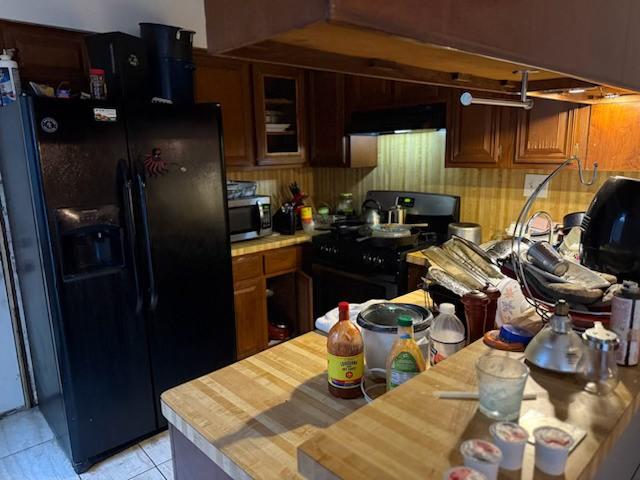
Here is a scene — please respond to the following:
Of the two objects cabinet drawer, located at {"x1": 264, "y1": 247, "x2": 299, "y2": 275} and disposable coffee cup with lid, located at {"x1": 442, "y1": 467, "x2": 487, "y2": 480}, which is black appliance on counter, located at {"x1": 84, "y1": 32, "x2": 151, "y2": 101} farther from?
disposable coffee cup with lid, located at {"x1": 442, "y1": 467, "x2": 487, "y2": 480}

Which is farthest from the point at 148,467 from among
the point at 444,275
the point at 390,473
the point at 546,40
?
the point at 546,40

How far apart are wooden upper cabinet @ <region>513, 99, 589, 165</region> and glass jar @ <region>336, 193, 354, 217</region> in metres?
1.42

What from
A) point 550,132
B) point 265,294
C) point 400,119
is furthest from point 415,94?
point 265,294

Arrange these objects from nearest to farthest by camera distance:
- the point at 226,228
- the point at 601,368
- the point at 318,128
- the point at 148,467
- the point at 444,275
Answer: the point at 601,368
the point at 444,275
the point at 148,467
the point at 226,228
the point at 318,128

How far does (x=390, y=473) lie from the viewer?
688mm

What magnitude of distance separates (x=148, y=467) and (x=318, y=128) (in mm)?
2525

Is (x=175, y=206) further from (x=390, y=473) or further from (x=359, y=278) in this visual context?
(x=390, y=473)

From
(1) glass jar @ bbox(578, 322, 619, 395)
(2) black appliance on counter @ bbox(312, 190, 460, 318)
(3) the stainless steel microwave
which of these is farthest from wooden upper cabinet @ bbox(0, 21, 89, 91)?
(1) glass jar @ bbox(578, 322, 619, 395)

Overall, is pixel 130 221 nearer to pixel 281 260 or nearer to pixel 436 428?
pixel 281 260

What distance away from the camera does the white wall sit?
2244 millimetres

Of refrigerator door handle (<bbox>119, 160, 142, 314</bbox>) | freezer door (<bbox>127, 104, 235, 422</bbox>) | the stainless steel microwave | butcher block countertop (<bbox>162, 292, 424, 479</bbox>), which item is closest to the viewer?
butcher block countertop (<bbox>162, 292, 424, 479</bbox>)

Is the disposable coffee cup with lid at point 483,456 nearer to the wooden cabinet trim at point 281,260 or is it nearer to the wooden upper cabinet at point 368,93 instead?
the wooden cabinet trim at point 281,260

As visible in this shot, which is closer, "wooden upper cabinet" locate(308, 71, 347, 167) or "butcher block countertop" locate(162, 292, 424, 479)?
"butcher block countertop" locate(162, 292, 424, 479)

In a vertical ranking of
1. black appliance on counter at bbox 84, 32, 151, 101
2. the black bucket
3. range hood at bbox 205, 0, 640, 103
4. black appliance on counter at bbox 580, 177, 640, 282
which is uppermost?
the black bucket
